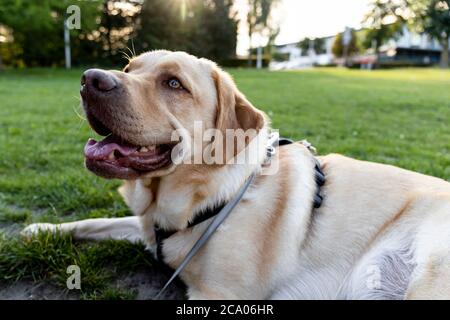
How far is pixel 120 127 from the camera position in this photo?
7.61ft

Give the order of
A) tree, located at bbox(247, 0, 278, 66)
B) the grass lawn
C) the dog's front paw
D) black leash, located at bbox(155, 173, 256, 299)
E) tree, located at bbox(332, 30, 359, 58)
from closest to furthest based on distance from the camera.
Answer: black leash, located at bbox(155, 173, 256, 299), the grass lawn, the dog's front paw, tree, located at bbox(247, 0, 278, 66), tree, located at bbox(332, 30, 359, 58)

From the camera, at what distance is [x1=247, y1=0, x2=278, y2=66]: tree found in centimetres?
5031

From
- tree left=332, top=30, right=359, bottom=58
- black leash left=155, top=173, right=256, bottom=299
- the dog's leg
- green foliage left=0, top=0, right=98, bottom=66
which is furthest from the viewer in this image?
tree left=332, top=30, right=359, bottom=58

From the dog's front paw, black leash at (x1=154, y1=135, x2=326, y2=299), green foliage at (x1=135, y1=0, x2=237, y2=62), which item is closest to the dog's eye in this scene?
black leash at (x1=154, y1=135, x2=326, y2=299)

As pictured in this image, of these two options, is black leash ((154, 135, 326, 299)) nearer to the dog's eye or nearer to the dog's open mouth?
the dog's open mouth

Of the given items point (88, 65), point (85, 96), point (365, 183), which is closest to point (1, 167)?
point (85, 96)

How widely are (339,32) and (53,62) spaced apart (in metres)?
68.4

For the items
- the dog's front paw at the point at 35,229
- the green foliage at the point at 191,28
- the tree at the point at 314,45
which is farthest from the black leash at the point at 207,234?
the tree at the point at 314,45

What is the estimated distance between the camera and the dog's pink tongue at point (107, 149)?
2414 millimetres

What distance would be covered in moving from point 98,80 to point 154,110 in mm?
379

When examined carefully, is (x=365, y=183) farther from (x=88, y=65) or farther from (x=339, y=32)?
(x=339, y=32)

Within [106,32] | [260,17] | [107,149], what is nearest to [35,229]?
[107,149]

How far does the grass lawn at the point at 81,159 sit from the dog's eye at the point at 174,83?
62cm

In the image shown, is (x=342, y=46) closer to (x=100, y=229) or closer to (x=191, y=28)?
(x=191, y=28)
